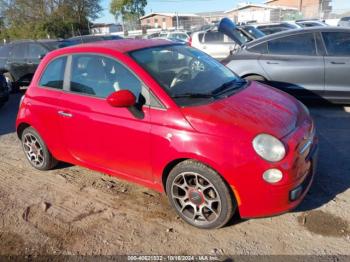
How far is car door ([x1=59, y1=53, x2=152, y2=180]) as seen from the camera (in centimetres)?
339

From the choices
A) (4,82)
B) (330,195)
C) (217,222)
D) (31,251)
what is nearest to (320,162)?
(330,195)

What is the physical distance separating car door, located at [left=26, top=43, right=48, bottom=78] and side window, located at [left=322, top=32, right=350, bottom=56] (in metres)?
7.95

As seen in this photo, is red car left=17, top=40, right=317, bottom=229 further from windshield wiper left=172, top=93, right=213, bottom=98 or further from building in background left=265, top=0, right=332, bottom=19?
building in background left=265, top=0, right=332, bottom=19

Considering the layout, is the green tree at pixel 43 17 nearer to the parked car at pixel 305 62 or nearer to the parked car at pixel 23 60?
the parked car at pixel 23 60

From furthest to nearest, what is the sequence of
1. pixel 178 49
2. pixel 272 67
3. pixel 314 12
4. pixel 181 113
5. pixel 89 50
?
pixel 314 12, pixel 272 67, pixel 178 49, pixel 89 50, pixel 181 113

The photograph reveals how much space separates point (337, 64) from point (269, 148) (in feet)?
12.9

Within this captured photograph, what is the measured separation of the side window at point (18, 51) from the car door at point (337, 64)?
8.91 metres

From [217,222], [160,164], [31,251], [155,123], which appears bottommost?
[31,251]

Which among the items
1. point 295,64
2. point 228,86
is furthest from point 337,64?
point 228,86

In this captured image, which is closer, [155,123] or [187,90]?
[155,123]

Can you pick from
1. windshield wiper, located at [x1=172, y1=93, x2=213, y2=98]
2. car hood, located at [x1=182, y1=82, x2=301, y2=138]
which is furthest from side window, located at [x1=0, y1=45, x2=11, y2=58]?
car hood, located at [x1=182, y1=82, x2=301, y2=138]

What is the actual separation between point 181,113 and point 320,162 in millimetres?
2169

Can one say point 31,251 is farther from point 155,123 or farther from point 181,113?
point 181,113

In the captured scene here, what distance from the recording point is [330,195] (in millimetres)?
3611
